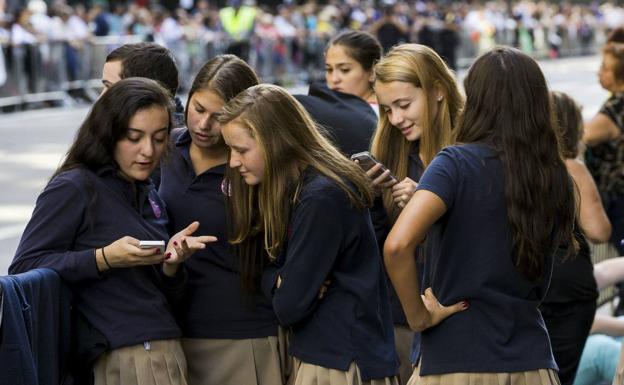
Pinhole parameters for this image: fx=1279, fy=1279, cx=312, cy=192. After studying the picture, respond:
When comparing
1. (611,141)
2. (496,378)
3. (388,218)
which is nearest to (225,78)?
(388,218)

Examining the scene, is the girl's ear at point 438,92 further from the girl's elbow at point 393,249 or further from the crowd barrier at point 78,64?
the crowd barrier at point 78,64

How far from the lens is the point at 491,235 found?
3.72 m

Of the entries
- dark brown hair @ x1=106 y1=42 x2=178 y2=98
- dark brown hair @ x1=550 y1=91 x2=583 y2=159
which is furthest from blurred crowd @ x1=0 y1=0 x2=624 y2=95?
dark brown hair @ x1=106 y1=42 x2=178 y2=98

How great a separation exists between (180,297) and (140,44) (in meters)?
1.28

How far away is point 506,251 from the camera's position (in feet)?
12.3

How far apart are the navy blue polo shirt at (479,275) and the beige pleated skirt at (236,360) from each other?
0.80 metres

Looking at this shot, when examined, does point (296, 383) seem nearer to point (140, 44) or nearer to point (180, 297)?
point (180, 297)

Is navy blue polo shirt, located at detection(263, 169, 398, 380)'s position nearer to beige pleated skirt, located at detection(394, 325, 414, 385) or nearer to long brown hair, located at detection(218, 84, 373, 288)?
long brown hair, located at detection(218, 84, 373, 288)

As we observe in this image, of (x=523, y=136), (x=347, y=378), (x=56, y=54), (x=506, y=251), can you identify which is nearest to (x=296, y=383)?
(x=347, y=378)

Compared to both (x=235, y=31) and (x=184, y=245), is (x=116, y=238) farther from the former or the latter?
(x=235, y=31)

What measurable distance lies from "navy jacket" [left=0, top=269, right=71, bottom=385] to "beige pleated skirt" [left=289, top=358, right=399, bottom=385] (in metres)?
0.75

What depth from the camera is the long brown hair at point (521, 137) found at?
3.72 m

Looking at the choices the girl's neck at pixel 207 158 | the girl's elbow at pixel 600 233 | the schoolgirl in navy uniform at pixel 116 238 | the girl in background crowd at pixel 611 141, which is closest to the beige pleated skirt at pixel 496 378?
the schoolgirl in navy uniform at pixel 116 238

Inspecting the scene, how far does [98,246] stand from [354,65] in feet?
7.69
